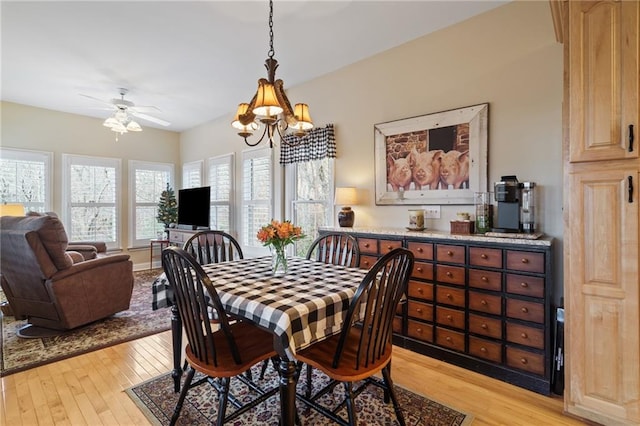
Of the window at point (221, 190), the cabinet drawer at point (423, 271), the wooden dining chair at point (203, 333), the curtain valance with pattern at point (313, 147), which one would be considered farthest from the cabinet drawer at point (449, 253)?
the window at point (221, 190)

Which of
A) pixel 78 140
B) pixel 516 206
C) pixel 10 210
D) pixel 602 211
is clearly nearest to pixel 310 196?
pixel 516 206

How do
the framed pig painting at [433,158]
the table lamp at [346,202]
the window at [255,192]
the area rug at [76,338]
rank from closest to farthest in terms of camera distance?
the area rug at [76,338] < the framed pig painting at [433,158] < the table lamp at [346,202] < the window at [255,192]

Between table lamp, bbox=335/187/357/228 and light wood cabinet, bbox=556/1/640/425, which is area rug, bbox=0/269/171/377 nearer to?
table lamp, bbox=335/187/357/228

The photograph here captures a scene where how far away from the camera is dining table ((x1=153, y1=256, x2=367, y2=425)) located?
139cm

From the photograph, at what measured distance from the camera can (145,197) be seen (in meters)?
6.42

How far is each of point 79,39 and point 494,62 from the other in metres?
3.85

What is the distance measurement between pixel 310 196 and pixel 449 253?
7.01 ft

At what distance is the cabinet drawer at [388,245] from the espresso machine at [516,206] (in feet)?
2.59

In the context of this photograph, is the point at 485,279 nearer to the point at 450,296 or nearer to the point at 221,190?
the point at 450,296

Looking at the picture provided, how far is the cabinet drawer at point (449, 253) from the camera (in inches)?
95.7

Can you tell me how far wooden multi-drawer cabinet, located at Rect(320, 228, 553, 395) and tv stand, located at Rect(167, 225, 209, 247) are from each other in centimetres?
383

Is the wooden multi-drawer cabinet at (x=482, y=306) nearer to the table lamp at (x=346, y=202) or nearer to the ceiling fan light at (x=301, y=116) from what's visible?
the table lamp at (x=346, y=202)

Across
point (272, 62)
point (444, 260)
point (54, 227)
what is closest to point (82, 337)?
point (54, 227)

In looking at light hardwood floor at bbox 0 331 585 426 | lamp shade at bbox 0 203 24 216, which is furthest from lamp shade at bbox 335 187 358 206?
lamp shade at bbox 0 203 24 216
